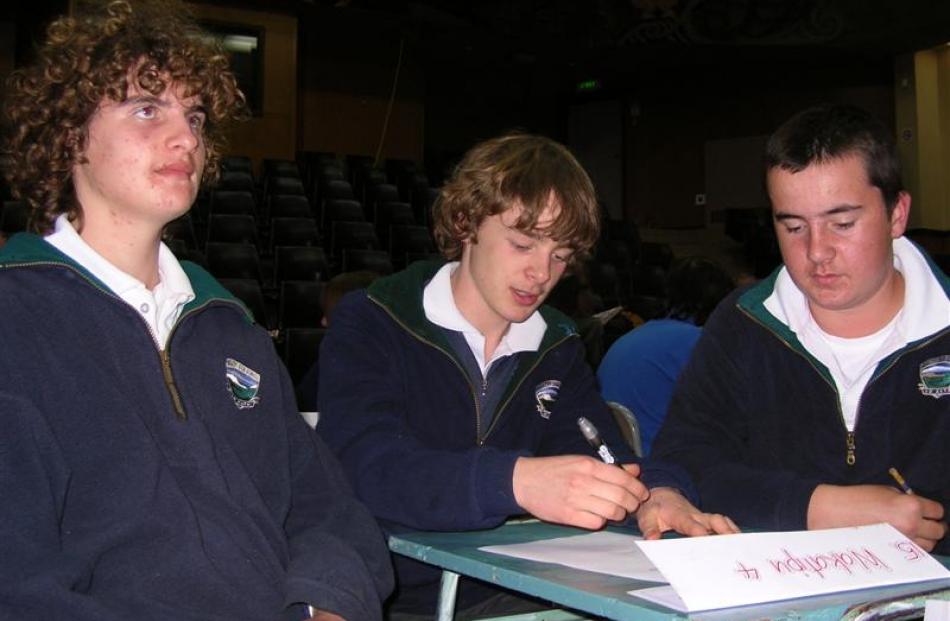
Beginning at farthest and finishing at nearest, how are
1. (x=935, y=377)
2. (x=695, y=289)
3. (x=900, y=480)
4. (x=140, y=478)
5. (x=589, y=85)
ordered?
(x=589, y=85), (x=695, y=289), (x=935, y=377), (x=900, y=480), (x=140, y=478)

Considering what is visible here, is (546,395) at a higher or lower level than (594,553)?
higher

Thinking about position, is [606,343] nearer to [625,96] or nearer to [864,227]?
[864,227]

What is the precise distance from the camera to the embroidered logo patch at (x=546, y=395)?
1911 millimetres

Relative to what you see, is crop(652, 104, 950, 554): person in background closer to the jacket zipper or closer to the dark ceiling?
the jacket zipper

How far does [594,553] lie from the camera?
128 centimetres

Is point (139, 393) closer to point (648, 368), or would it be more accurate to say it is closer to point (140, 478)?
point (140, 478)

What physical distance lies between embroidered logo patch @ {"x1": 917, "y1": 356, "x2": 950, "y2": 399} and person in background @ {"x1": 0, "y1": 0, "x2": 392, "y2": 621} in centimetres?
104

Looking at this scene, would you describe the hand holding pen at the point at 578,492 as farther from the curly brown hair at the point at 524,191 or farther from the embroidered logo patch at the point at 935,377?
the embroidered logo patch at the point at 935,377

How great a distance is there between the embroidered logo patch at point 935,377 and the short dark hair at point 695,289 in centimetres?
210

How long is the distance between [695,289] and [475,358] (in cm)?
217

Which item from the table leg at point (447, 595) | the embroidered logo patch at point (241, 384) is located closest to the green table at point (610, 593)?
the table leg at point (447, 595)

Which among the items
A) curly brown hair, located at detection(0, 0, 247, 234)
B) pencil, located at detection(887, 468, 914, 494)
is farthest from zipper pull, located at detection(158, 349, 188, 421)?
pencil, located at detection(887, 468, 914, 494)

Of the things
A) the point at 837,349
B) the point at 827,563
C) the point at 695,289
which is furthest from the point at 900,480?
the point at 695,289

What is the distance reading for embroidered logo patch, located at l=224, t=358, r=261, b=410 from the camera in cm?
144
